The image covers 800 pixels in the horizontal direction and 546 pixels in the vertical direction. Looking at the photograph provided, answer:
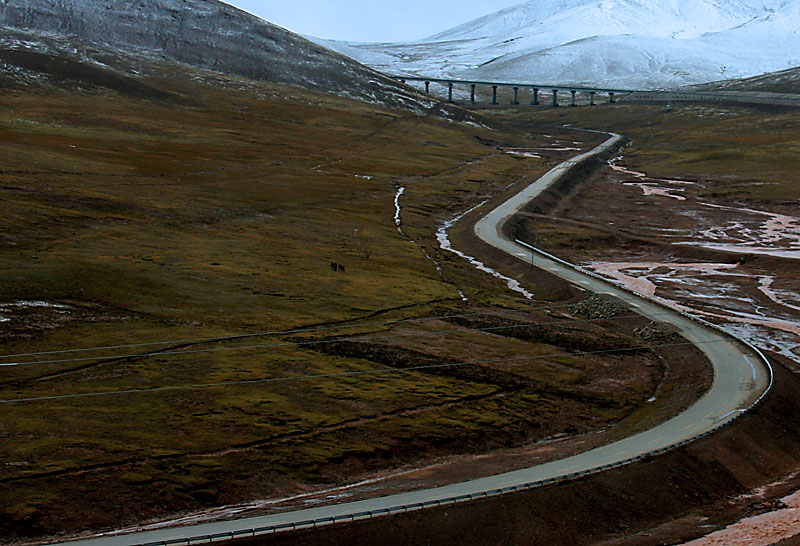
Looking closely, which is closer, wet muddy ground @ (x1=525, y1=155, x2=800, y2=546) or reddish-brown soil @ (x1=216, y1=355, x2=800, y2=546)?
reddish-brown soil @ (x1=216, y1=355, x2=800, y2=546)

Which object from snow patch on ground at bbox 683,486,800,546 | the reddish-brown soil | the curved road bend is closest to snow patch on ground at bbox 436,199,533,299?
the curved road bend

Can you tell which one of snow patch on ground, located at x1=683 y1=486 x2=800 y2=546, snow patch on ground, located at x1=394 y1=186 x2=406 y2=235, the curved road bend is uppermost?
snow patch on ground, located at x1=394 y1=186 x2=406 y2=235

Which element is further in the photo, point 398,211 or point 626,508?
point 398,211

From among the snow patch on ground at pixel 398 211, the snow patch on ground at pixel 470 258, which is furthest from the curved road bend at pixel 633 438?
the snow patch on ground at pixel 398 211

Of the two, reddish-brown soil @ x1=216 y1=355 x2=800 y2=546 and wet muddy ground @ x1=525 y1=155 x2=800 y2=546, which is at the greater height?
wet muddy ground @ x1=525 y1=155 x2=800 y2=546

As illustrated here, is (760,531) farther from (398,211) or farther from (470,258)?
(398,211)

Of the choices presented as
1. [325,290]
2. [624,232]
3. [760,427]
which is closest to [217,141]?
[624,232]

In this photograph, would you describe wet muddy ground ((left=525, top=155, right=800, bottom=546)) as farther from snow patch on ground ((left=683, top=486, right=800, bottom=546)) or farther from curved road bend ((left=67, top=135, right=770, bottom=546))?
curved road bend ((left=67, top=135, right=770, bottom=546))

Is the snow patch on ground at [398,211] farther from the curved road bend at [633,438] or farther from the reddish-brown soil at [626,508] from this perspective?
the reddish-brown soil at [626,508]

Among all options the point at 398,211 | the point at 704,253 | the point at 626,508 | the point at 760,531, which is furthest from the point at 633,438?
the point at 398,211

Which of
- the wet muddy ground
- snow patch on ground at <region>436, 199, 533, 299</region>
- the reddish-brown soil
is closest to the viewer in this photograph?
the reddish-brown soil

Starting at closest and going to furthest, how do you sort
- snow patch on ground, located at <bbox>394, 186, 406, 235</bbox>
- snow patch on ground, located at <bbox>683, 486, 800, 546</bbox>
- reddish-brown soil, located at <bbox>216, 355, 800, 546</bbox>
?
reddish-brown soil, located at <bbox>216, 355, 800, 546</bbox>, snow patch on ground, located at <bbox>683, 486, 800, 546</bbox>, snow patch on ground, located at <bbox>394, 186, 406, 235</bbox>
